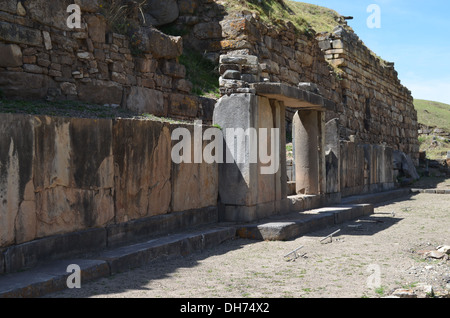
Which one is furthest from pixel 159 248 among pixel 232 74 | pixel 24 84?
pixel 24 84

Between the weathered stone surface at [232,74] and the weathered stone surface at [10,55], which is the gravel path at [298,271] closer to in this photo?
the weathered stone surface at [232,74]

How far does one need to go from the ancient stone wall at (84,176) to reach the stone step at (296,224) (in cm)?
100

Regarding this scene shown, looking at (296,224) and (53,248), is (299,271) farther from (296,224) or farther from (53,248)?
(53,248)

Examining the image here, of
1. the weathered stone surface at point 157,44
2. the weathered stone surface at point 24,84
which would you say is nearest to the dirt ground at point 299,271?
the weathered stone surface at point 24,84

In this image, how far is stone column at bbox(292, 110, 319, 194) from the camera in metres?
10.5

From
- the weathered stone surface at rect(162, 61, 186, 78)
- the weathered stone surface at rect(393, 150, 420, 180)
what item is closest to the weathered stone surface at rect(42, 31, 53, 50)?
the weathered stone surface at rect(162, 61, 186, 78)

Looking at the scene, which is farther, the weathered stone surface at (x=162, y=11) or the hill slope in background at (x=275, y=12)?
the hill slope in background at (x=275, y=12)

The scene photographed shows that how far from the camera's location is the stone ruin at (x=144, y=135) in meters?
5.09

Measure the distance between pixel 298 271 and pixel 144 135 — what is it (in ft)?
8.51

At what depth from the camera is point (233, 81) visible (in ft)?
26.7

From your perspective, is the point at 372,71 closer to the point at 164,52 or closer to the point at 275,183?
the point at 164,52

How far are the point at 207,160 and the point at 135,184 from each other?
1.72 m

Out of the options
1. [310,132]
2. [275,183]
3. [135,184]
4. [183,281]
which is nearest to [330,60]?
[310,132]

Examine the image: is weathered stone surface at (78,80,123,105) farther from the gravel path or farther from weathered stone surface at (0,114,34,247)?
weathered stone surface at (0,114,34,247)
